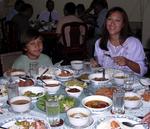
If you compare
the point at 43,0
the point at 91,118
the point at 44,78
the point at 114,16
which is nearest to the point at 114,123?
the point at 91,118

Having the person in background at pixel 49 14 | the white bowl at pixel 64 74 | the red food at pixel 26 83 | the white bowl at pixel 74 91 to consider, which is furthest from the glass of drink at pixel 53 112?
the person in background at pixel 49 14

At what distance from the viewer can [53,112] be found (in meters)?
1.57

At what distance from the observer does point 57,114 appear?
5.18 feet

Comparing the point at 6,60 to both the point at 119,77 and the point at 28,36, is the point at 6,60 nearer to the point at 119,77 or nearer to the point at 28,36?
the point at 28,36

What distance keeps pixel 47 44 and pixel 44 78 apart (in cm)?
325

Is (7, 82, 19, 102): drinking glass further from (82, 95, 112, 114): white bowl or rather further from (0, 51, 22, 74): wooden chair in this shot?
(0, 51, 22, 74): wooden chair

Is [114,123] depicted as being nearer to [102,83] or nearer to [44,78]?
[102,83]

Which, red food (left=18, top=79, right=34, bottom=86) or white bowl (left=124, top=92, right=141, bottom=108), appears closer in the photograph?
white bowl (left=124, top=92, right=141, bottom=108)

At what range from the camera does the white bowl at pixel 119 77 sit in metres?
2.11

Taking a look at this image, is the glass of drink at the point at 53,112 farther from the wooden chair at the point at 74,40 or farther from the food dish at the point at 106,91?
the wooden chair at the point at 74,40

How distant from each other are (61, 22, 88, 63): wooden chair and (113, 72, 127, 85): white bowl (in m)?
2.54

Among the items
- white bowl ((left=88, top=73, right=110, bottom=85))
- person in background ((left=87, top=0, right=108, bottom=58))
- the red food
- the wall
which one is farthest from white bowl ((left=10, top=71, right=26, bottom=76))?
the wall

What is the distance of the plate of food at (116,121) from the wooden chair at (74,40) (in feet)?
10.6

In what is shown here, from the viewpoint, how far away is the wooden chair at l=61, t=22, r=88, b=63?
4734 mm
